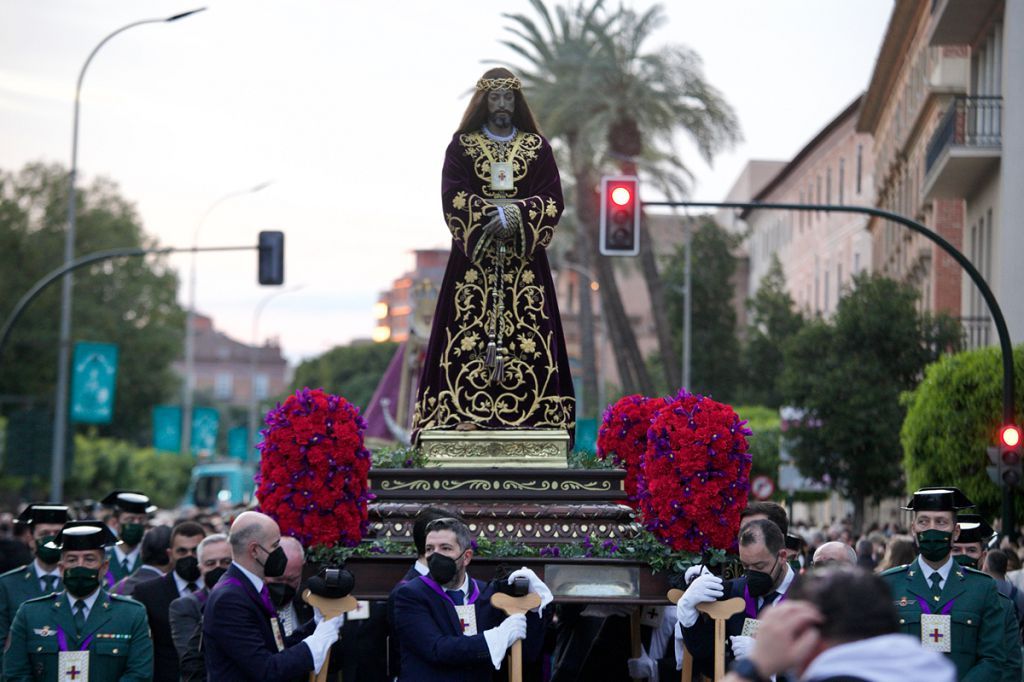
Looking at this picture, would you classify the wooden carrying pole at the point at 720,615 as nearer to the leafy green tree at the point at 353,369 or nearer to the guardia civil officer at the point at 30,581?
the guardia civil officer at the point at 30,581

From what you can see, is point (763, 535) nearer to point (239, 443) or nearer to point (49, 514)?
point (49, 514)

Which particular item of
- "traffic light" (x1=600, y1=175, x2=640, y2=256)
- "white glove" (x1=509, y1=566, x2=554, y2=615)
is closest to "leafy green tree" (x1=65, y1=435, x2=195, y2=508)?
"traffic light" (x1=600, y1=175, x2=640, y2=256)

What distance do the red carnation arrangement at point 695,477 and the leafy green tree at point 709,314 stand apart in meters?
45.0

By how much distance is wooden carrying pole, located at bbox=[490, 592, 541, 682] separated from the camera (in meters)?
9.70

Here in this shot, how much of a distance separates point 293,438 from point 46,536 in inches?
63.2

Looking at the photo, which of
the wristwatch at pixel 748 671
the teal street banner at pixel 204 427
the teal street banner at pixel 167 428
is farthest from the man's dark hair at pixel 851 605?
the teal street banner at pixel 204 427

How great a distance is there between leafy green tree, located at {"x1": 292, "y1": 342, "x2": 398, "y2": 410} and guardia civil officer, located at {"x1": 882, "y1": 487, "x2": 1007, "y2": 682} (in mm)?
104316

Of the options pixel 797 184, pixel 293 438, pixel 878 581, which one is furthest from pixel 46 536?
pixel 797 184

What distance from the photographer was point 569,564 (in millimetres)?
11828

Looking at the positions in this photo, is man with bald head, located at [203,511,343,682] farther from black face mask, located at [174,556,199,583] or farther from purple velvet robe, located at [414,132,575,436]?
purple velvet robe, located at [414,132,575,436]

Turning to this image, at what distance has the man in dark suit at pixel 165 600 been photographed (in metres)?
12.0

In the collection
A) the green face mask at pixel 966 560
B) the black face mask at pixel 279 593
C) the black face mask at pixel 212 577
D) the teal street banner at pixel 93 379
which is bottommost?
the black face mask at pixel 212 577

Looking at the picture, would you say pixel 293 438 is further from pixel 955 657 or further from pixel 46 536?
pixel 955 657

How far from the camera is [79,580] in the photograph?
31.9 feet
